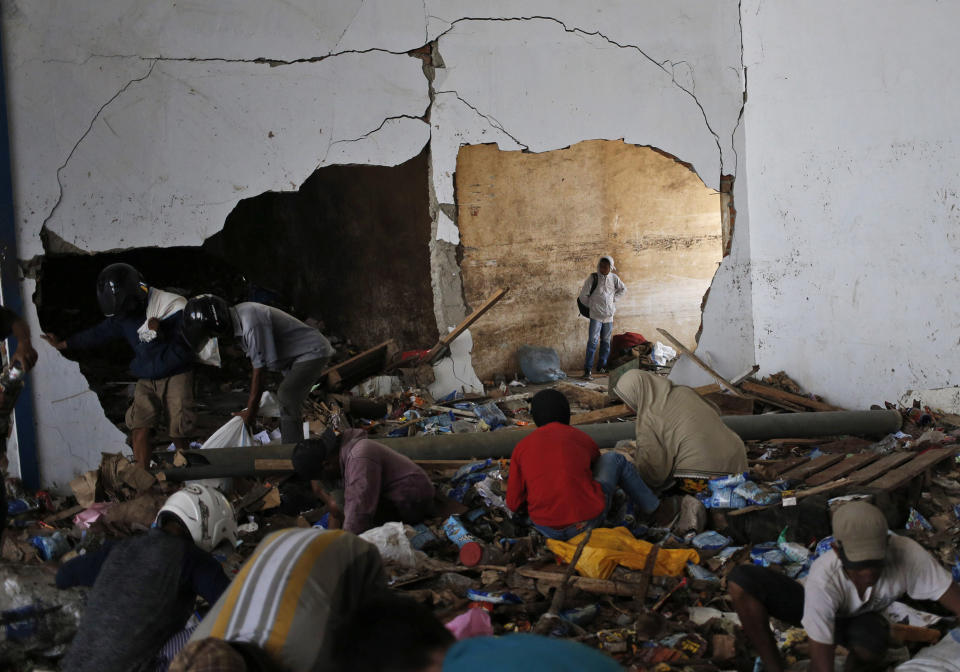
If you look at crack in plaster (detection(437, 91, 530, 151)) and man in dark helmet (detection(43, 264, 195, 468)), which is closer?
man in dark helmet (detection(43, 264, 195, 468))

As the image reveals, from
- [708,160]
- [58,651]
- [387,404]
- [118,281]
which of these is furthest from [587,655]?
[708,160]

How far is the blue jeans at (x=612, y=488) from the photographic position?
4.45 meters

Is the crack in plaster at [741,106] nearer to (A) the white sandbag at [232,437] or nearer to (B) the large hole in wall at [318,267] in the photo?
(B) the large hole in wall at [318,267]

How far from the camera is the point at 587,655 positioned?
1493mm

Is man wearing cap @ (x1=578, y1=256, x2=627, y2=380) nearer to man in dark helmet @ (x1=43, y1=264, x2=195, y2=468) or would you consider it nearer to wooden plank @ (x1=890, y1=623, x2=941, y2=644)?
man in dark helmet @ (x1=43, y1=264, x2=195, y2=468)

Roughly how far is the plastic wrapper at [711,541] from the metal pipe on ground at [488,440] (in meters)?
1.43

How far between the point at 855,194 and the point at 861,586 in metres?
5.08

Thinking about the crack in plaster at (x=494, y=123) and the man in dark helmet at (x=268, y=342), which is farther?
the crack in plaster at (x=494, y=123)

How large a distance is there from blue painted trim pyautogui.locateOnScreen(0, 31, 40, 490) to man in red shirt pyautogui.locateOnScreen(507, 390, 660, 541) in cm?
433

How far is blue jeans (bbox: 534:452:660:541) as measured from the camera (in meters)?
4.45

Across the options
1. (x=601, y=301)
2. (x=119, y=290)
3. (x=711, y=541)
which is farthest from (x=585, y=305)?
(x=119, y=290)

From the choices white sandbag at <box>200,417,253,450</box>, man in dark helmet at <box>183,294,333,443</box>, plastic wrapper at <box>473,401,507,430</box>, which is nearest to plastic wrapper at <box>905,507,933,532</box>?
plastic wrapper at <box>473,401,507,430</box>

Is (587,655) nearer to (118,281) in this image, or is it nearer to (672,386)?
(672,386)

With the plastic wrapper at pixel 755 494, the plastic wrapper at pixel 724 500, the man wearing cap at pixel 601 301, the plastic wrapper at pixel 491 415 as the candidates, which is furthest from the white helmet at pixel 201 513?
the man wearing cap at pixel 601 301
